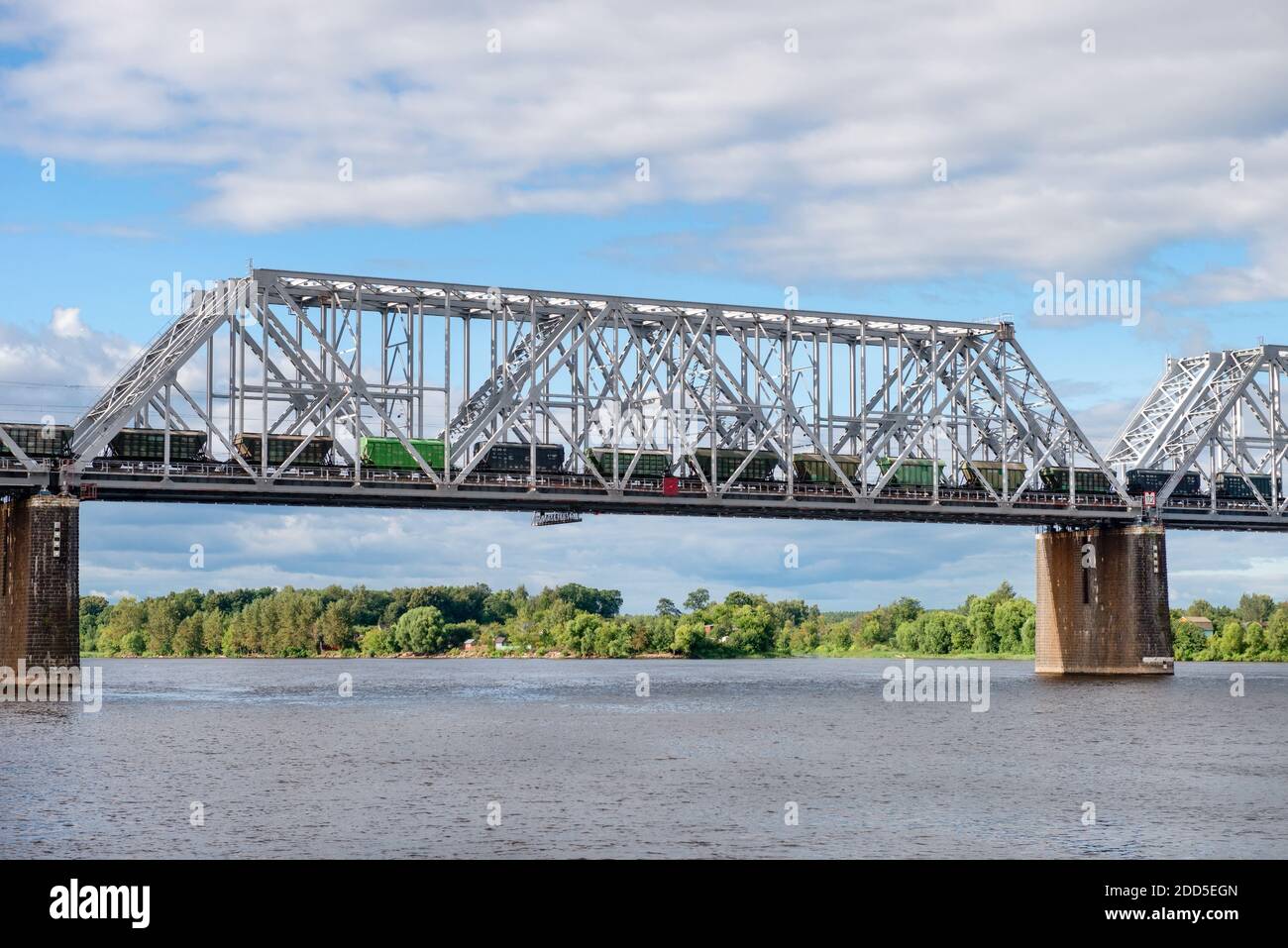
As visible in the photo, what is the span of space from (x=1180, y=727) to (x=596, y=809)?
166 ft

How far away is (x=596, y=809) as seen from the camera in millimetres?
52250

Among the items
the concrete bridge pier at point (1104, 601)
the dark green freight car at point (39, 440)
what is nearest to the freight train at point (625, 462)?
the dark green freight car at point (39, 440)

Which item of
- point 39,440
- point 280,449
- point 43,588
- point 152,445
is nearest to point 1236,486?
point 280,449

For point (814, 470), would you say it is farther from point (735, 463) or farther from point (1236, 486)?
point (1236, 486)

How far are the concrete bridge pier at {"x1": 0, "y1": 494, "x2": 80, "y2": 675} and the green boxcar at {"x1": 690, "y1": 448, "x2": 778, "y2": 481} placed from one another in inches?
2164

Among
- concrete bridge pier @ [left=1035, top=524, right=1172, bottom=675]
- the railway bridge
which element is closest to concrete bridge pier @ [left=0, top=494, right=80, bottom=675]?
the railway bridge

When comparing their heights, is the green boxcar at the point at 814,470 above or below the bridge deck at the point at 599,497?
above

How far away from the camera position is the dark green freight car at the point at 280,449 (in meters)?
121

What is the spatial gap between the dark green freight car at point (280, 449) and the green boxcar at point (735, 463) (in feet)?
108

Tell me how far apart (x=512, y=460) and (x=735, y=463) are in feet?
68.7

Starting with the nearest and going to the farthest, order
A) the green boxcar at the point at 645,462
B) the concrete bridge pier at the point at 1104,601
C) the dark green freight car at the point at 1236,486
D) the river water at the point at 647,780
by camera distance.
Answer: the river water at the point at 647,780 < the green boxcar at the point at 645,462 < the concrete bridge pier at the point at 1104,601 < the dark green freight car at the point at 1236,486

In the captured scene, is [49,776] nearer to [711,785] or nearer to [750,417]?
[711,785]

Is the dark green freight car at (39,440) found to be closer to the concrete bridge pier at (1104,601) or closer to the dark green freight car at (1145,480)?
the concrete bridge pier at (1104,601)
